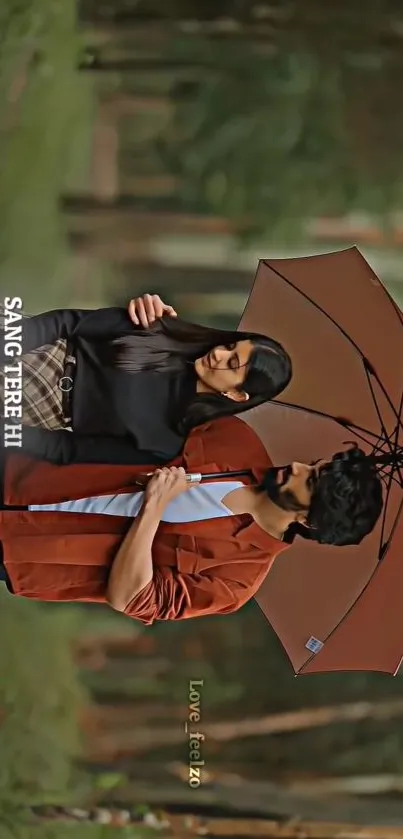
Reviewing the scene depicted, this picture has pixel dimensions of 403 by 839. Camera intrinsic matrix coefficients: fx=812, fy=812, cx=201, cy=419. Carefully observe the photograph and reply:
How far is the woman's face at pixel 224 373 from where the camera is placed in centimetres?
236

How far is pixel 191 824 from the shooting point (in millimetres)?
2604

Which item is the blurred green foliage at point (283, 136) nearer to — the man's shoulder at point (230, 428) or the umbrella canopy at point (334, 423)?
the umbrella canopy at point (334, 423)

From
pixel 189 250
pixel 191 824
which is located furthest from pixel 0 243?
pixel 191 824

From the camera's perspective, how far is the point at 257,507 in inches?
93.0

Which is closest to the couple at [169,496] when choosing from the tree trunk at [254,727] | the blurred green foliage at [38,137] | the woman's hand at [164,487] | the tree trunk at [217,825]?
the woman's hand at [164,487]

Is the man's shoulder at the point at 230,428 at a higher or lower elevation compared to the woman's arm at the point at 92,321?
lower

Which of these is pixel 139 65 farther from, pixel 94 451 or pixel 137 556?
pixel 137 556

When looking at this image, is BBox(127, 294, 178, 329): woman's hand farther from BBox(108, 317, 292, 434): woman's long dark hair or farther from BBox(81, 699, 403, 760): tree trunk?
BBox(81, 699, 403, 760): tree trunk

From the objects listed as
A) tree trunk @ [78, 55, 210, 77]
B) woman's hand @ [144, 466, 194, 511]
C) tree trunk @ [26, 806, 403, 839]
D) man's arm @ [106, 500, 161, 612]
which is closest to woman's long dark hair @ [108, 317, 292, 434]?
woman's hand @ [144, 466, 194, 511]

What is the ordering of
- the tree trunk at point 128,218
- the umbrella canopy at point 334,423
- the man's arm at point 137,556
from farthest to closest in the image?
the tree trunk at point 128,218
the umbrella canopy at point 334,423
the man's arm at point 137,556

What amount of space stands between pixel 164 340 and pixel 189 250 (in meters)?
0.32

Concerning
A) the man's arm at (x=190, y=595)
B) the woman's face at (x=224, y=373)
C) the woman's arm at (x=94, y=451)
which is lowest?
Result: the man's arm at (x=190, y=595)

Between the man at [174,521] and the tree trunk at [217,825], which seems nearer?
the man at [174,521]

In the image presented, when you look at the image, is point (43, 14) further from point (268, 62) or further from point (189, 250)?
point (189, 250)
